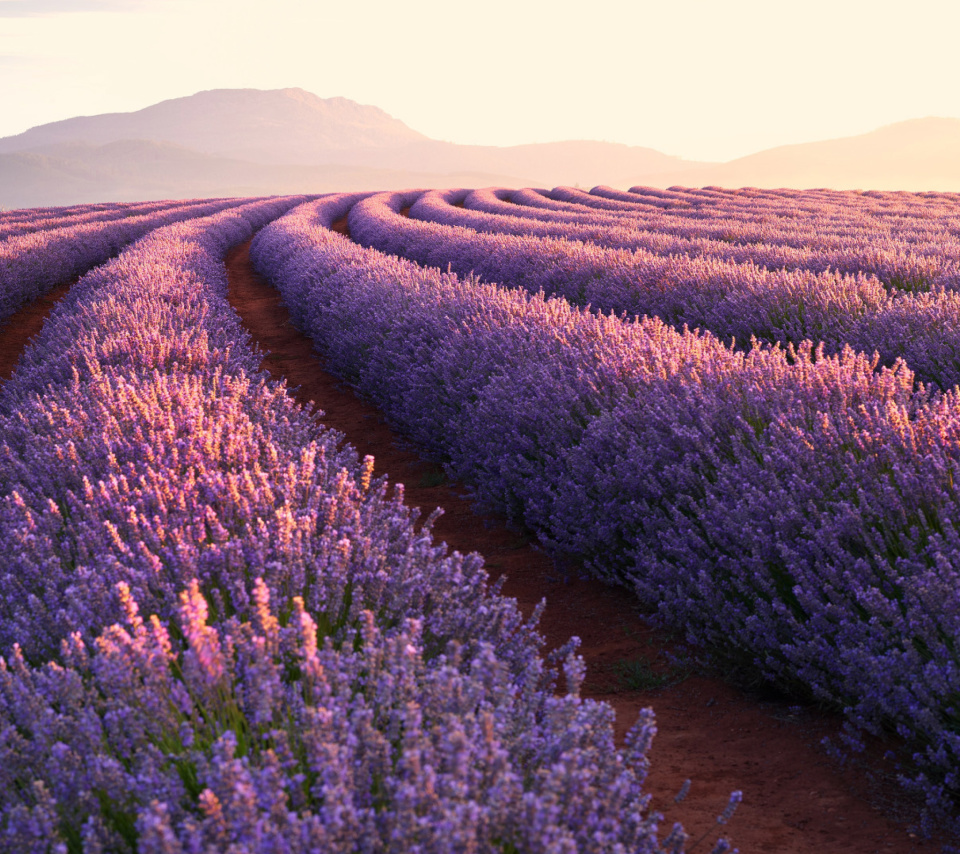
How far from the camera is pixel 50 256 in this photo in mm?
12844

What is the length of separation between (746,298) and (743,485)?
11.6 feet

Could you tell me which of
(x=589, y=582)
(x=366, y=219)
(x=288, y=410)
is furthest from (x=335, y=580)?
(x=366, y=219)

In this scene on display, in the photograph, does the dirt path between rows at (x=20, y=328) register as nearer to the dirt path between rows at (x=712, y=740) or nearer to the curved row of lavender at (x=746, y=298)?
the curved row of lavender at (x=746, y=298)

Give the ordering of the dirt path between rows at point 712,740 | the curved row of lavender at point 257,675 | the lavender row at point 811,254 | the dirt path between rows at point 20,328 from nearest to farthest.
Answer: the curved row of lavender at point 257,675 → the dirt path between rows at point 712,740 → the lavender row at point 811,254 → the dirt path between rows at point 20,328

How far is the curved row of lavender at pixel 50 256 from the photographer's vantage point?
1105 cm

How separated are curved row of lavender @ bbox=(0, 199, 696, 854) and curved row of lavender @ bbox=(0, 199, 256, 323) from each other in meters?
9.27

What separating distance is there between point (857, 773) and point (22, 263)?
13.2 meters

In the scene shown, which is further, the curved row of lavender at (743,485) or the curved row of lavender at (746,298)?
the curved row of lavender at (746,298)

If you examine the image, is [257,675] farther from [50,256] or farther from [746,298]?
[50,256]

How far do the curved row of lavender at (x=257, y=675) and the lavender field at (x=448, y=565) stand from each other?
0.03 feet

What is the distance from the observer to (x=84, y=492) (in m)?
2.66

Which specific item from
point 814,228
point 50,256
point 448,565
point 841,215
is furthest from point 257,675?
point 841,215

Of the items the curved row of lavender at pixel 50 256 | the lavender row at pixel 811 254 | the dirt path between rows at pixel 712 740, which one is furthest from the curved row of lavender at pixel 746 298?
the curved row of lavender at pixel 50 256

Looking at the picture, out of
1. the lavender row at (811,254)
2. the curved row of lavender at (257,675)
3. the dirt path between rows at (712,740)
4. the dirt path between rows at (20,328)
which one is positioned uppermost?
the lavender row at (811,254)
